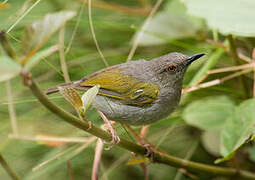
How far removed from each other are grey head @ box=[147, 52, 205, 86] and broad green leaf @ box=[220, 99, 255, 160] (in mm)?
586

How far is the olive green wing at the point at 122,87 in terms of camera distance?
3102 mm

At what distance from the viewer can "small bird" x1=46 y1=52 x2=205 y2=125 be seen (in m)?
2.94

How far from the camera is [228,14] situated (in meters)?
2.67

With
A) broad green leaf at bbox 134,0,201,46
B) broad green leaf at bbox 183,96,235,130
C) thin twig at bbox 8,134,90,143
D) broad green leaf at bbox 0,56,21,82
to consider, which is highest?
broad green leaf at bbox 0,56,21,82

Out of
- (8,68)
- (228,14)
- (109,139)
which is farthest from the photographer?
(228,14)

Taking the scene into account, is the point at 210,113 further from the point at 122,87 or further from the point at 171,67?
the point at 122,87

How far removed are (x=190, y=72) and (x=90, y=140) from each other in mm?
1409

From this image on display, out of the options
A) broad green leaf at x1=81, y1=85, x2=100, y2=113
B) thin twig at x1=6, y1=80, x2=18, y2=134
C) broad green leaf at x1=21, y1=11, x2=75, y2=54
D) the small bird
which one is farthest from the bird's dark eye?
broad green leaf at x1=21, y1=11, x2=75, y2=54

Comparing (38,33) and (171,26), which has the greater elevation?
(38,33)

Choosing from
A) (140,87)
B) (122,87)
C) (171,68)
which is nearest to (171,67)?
(171,68)

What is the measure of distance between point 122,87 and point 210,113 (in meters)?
0.80

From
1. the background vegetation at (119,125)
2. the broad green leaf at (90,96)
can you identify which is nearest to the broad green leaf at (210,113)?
the background vegetation at (119,125)

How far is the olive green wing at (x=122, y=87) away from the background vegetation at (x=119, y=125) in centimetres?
16

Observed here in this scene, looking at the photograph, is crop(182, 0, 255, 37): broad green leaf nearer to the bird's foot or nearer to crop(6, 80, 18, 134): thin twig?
the bird's foot
